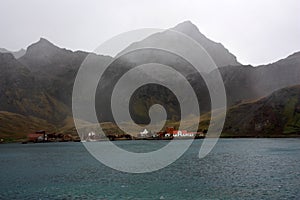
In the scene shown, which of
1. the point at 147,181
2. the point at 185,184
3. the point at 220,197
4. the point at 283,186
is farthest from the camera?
the point at 147,181

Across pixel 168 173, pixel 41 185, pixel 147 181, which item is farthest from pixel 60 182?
pixel 168 173

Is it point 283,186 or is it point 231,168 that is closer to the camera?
point 283,186

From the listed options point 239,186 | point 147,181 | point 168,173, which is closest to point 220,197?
point 239,186

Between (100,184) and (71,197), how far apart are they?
15202mm

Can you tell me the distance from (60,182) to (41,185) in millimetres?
5219

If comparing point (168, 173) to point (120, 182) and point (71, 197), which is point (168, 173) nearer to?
point (120, 182)

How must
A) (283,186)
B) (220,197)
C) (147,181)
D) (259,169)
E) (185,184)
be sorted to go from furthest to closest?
(259,169)
(147,181)
(185,184)
(283,186)
(220,197)

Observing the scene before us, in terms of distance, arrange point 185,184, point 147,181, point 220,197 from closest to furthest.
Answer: point 220,197 → point 185,184 → point 147,181

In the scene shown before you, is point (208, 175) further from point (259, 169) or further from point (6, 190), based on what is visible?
point (6, 190)

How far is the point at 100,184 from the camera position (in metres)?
79.2

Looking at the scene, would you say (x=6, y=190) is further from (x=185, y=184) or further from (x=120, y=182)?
(x=185, y=184)

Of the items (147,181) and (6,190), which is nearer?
(6,190)

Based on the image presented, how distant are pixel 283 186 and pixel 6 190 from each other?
57431 mm

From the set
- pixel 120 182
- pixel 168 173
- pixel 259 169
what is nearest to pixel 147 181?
pixel 120 182
